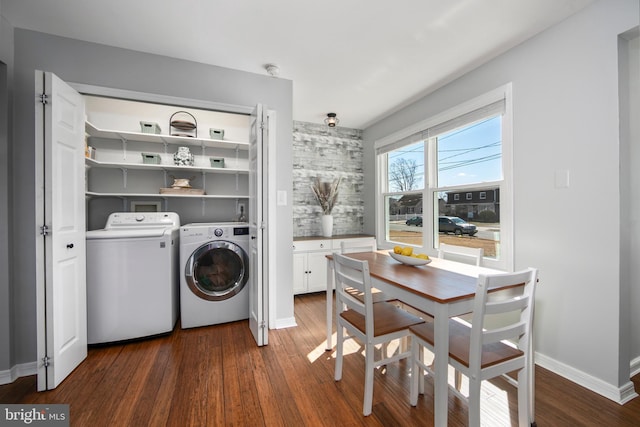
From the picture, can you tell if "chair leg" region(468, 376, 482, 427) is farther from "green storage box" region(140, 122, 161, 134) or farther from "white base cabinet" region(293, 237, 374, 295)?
"green storage box" region(140, 122, 161, 134)

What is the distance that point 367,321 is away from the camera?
4.85 feet

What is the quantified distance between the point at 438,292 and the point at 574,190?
1.39 m

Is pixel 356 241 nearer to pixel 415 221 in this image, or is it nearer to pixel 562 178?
pixel 415 221

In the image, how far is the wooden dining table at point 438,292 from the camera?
120cm

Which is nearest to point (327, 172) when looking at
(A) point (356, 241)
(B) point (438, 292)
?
(A) point (356, 241)

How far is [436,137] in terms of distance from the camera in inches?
117

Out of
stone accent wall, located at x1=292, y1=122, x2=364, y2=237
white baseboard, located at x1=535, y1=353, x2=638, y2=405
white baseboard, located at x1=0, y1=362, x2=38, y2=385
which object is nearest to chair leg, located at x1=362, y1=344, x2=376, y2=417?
white baseboard, located at x1=535, y1=353, x2=638, y2=405

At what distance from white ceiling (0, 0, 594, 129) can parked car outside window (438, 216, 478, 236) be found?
149 centimetres

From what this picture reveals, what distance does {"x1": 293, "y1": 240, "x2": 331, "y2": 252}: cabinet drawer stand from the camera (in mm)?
3518

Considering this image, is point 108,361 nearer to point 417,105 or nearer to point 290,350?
point 290,350

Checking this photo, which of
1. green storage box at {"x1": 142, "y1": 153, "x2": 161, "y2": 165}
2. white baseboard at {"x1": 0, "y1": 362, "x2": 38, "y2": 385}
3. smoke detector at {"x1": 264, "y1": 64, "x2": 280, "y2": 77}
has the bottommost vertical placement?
white baseboard at {"x1": 0, "y1": 362, "x2": 38, "y2": 385}

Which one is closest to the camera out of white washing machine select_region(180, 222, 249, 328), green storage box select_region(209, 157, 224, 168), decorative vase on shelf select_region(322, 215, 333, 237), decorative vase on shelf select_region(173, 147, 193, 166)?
white washing machine select_region(180, 222, 249, 328)

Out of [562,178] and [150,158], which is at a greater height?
[150,158]

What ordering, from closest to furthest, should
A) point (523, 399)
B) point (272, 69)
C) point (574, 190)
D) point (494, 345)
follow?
point (523, 399) < point (494, 345) < point (574, 190) < point (272, 69)
